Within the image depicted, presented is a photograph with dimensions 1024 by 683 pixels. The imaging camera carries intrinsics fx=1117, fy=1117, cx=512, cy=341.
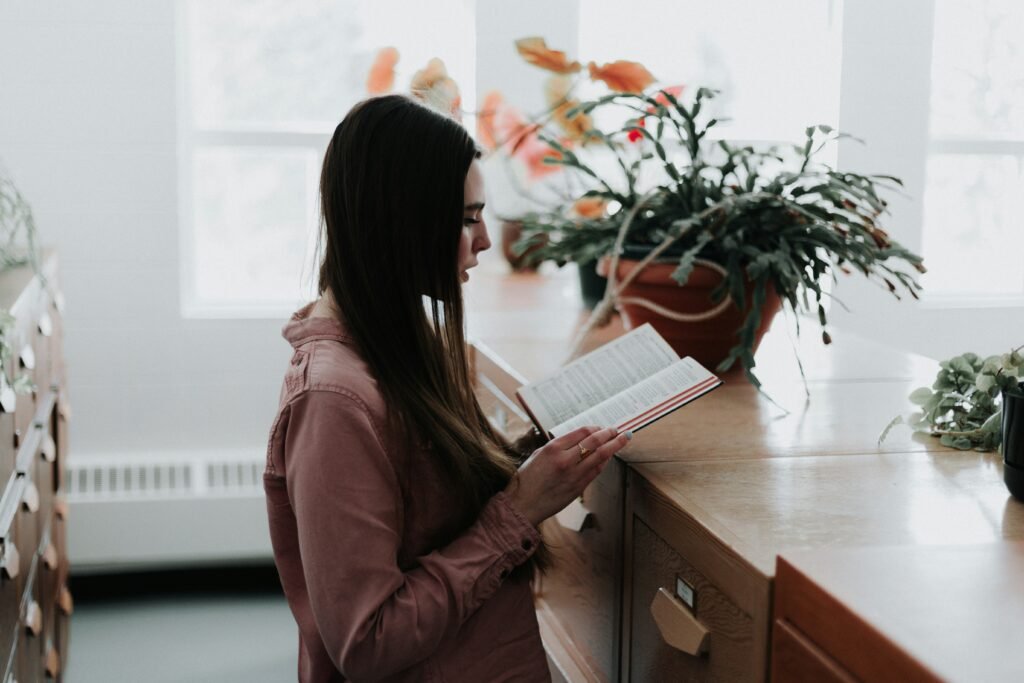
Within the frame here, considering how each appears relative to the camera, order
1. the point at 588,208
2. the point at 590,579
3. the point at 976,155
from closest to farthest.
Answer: the point at 590,579 < the point at 588,208 < the point at 976,155

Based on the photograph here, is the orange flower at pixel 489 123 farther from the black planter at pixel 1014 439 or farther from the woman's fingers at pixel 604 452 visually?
the black planter at pixel 1014 439

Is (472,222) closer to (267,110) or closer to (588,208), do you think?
(588,208)

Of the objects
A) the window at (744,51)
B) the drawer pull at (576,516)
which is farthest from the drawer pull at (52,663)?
the window at (744,51)

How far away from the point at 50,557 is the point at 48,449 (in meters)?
0.23

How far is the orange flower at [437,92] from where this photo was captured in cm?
137

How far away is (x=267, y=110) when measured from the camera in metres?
3.46

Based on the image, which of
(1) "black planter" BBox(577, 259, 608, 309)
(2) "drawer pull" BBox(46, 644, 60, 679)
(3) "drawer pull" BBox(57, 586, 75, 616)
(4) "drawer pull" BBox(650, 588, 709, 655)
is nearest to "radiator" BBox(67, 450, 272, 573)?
(3) "drawer pull" BBox(57, 586, 75, 616)

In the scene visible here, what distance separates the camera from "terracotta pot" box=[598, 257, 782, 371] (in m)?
1.81

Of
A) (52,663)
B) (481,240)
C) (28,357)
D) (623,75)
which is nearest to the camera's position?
(481,240)

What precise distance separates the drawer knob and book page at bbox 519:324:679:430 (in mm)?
872

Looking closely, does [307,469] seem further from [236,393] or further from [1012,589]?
[236,393]

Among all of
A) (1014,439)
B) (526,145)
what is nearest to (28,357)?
(526,145)

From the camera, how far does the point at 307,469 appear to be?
1104 mm

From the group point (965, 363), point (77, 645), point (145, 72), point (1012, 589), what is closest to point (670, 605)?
point (1012, 589)
